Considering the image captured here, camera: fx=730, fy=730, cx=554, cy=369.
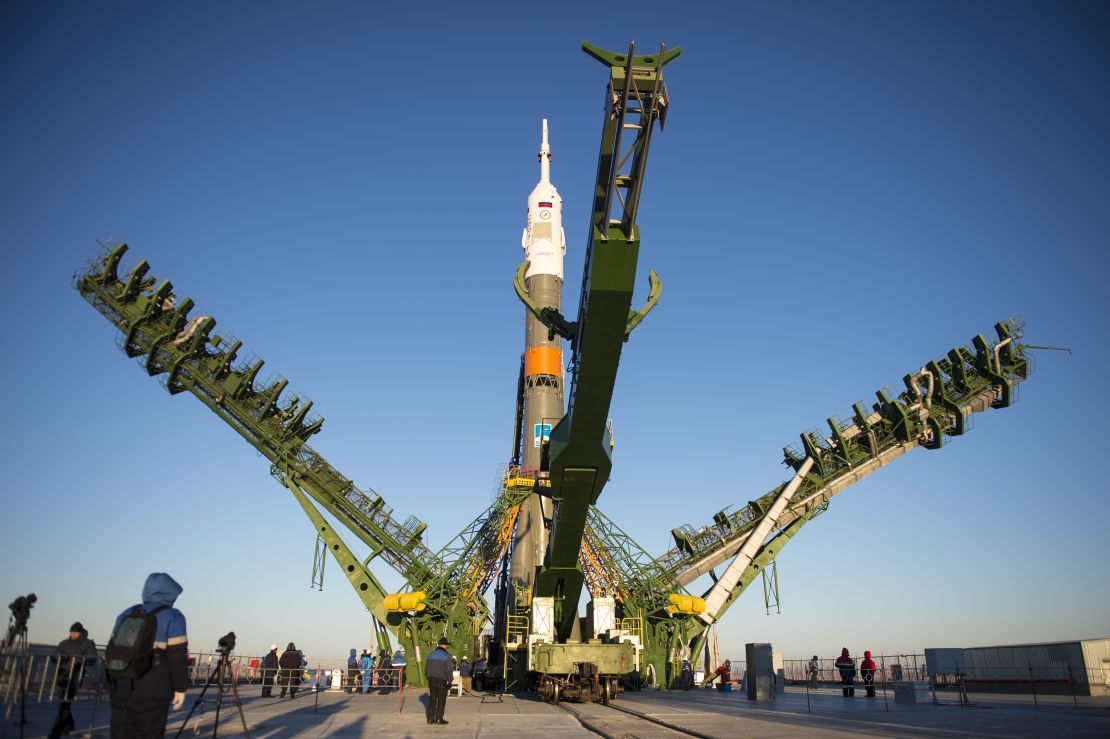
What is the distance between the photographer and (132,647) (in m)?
6.42

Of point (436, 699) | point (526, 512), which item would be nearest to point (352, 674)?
point (526, 512)

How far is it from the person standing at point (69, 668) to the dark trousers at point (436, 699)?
5.81 m

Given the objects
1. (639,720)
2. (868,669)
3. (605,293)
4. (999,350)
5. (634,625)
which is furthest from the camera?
(999,350)

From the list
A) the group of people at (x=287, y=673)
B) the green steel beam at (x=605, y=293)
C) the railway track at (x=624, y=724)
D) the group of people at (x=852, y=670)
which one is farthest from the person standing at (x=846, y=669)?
the group of people at (x=287, y=673)

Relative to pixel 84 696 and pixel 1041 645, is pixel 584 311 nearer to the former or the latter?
pixel 84 696

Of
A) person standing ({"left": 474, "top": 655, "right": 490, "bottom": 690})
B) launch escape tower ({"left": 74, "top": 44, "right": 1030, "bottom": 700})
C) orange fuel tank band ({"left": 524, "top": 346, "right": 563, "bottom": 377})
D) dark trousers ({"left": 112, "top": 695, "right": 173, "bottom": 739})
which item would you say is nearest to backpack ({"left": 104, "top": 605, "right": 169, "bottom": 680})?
dark trousers ({"left": 112, "top": 695, "right": 173, "bottom": 739})

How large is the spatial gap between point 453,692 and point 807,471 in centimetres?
1833

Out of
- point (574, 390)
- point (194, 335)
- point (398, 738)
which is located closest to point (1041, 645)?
point (574, 390)

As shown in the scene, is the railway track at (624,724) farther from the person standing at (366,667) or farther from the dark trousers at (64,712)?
the person standing at (366,667)

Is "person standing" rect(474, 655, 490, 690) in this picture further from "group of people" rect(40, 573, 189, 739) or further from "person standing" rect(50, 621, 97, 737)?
"group of people" rect(40, 573, 189, 739)

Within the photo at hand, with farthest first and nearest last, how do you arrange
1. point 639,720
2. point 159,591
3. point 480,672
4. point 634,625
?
1. point 480,672
2. point 634,625
3. point 639,720
4. point 159,591

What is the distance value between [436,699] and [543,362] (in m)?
25.3

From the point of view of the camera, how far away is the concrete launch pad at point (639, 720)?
12016 mm

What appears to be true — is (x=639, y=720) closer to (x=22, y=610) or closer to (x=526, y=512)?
(x=22, y=610)
